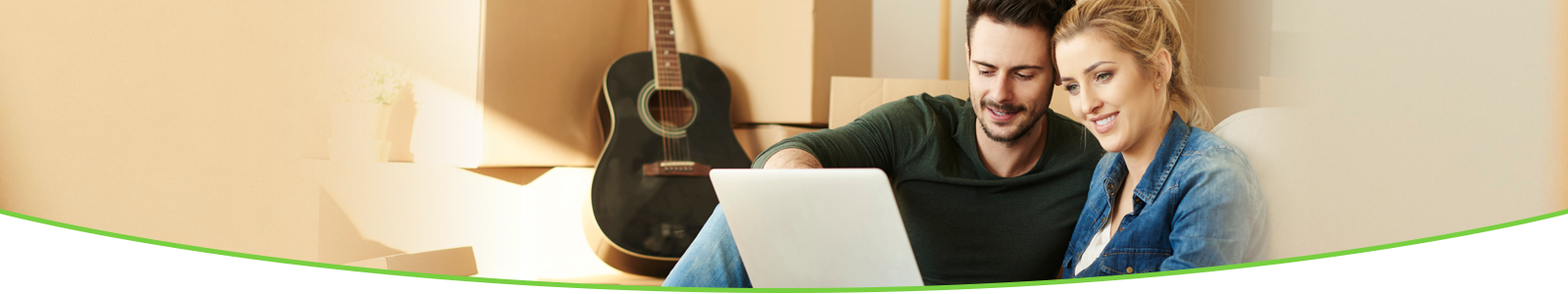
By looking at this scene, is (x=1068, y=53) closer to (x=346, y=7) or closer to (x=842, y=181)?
(x=842, y=181)

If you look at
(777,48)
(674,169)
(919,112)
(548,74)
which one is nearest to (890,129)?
(919,112)

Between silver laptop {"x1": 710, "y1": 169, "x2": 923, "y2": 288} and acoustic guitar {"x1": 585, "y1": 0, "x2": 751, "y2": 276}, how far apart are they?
54 cm

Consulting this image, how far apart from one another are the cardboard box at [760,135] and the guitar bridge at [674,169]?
0.20ft

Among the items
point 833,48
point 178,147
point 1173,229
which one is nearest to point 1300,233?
point 1173,229

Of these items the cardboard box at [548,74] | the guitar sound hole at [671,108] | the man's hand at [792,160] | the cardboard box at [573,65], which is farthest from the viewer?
the guitar sound hole at [671,108]

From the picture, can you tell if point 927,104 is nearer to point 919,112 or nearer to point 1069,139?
point 919,112

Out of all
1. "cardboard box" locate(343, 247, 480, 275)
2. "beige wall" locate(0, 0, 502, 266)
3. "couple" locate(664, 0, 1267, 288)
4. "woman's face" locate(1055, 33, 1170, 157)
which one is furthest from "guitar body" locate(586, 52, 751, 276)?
"woman's face" locate(1055, 33, 1170, 157)

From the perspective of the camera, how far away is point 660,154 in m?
1.05

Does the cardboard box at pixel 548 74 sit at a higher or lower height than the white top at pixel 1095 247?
higher

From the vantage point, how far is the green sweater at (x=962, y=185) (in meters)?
0.68

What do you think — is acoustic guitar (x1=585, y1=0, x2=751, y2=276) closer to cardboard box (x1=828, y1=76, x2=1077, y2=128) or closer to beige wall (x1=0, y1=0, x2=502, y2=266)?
cardboard box (x1=828, y1=76, x2=1077, y2=128)

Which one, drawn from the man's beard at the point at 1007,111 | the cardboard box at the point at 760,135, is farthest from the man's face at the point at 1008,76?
the cardboard box at the point at 760,135

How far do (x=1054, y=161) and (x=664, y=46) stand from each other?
1.82 ft

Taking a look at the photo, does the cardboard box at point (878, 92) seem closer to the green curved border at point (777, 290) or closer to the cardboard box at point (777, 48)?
the cardboard box at point (777, 48)
